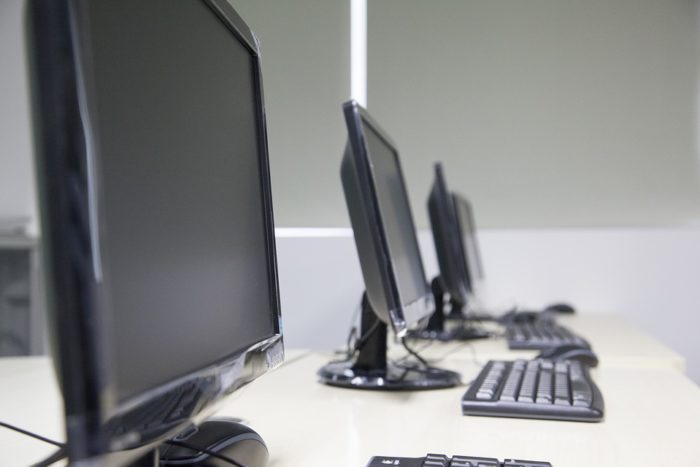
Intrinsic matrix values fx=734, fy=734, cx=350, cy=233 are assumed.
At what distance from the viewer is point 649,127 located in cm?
310

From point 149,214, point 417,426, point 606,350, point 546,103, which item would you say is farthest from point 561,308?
point 149,214

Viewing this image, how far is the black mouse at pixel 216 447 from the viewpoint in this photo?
66 cm

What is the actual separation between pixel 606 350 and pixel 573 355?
1.14 ft

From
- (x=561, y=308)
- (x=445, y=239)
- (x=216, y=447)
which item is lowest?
(x=561, y=308)

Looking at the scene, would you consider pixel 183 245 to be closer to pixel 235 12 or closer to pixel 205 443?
pixel 205 443

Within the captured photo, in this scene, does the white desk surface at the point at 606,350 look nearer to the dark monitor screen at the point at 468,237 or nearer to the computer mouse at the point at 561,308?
the dark monitor screen at the point at 468,237

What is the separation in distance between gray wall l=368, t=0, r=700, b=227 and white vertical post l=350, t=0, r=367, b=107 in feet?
0.11

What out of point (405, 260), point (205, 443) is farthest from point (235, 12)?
point (405, 260)

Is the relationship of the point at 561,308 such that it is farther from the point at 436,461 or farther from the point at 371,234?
the point at 436,461

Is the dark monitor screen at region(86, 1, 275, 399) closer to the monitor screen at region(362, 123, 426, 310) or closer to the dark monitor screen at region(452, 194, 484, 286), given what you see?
the monitor screen at region(362, 123, 426, 310)

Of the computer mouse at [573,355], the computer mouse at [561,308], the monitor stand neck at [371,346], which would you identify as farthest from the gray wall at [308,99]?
the computer mouse at [561,308]

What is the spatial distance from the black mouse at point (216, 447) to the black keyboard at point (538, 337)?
3.53 ft

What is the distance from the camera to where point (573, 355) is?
1.51 m

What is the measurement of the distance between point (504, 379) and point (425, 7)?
238cm
